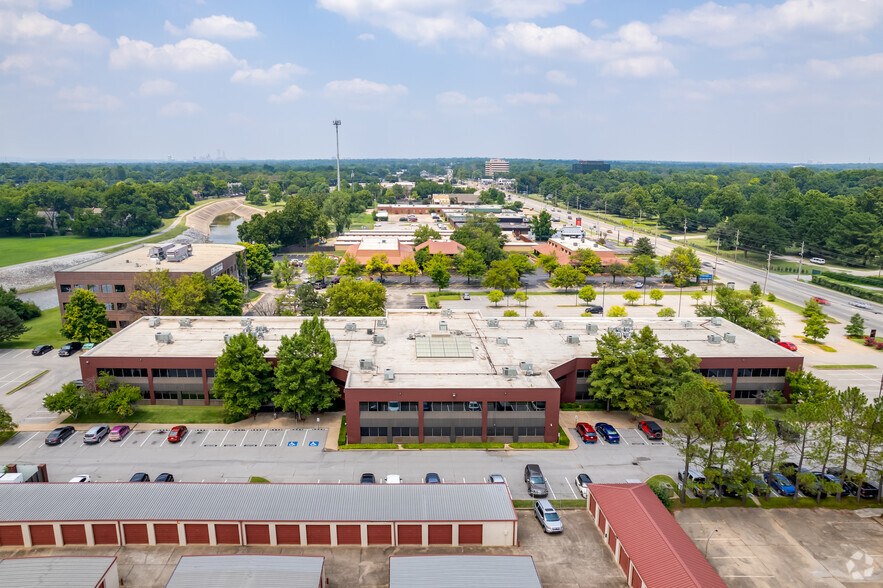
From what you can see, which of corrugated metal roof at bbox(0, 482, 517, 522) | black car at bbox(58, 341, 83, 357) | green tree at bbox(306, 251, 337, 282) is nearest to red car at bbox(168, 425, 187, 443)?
corrugated metal roof at bbox(0, 482, 517, 522)

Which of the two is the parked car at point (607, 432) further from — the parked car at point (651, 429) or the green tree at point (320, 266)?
the green tree at point (320, 266)

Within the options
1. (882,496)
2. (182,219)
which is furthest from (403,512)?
(182,219)

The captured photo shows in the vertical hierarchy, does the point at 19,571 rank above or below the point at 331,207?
below

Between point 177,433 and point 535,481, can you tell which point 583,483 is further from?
point 177,433

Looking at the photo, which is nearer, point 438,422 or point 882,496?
point 882,496

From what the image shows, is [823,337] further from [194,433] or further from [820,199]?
[820,199]

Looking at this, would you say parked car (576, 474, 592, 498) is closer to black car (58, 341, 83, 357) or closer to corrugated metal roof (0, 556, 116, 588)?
corrugated metal roof (0, 556, 116, 588)

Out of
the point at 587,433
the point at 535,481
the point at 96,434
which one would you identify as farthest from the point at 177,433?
the point at 587,433
